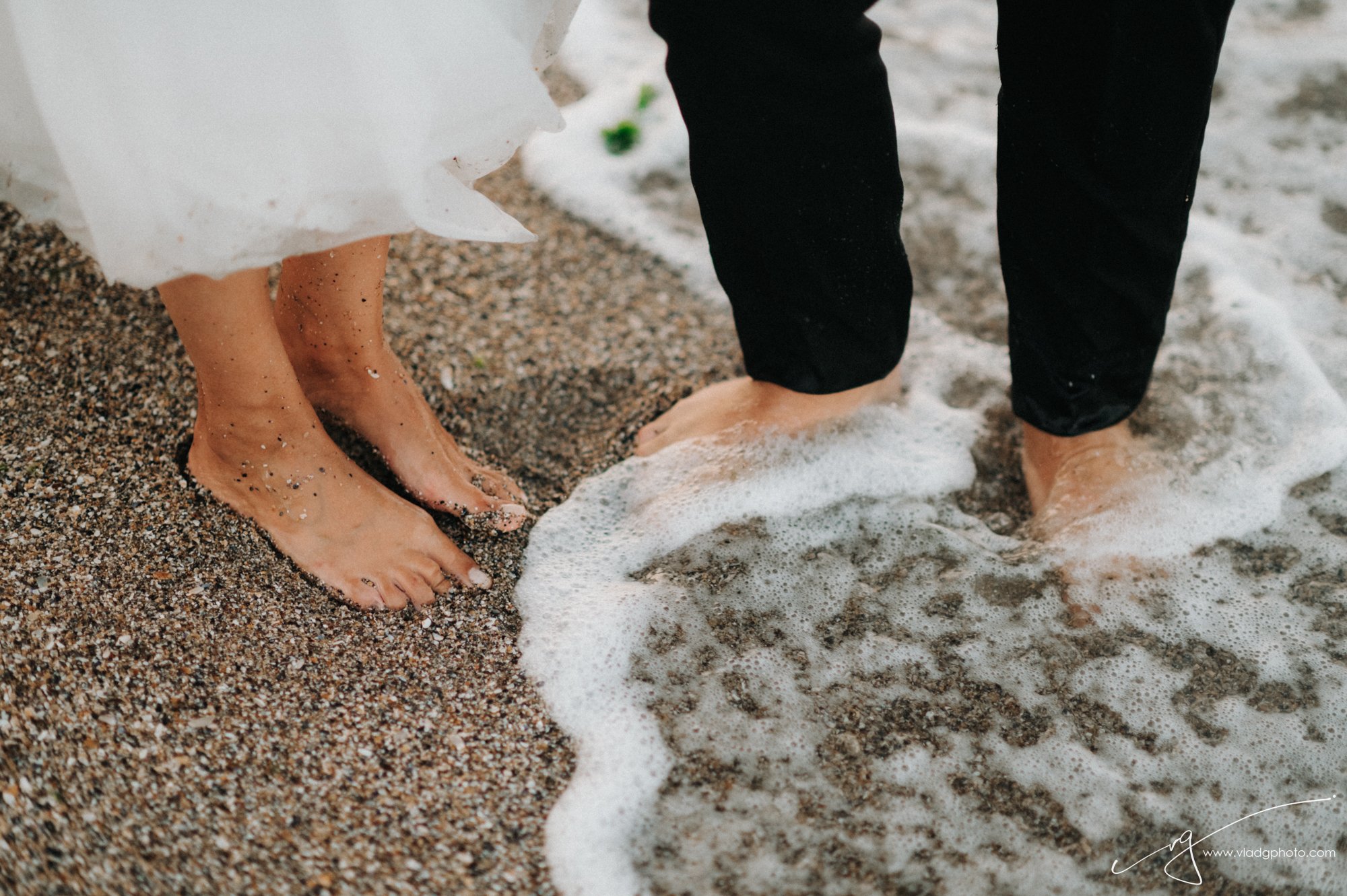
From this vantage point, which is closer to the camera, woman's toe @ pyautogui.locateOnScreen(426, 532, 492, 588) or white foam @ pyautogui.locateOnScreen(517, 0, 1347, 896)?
white foam @ pyautogui.locateOnScreen(517, 0, 1347, 896)

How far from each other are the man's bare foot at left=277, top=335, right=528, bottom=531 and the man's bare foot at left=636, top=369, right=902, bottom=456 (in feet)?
1.00

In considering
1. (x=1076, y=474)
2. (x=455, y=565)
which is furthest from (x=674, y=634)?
(x=1076, y=474)

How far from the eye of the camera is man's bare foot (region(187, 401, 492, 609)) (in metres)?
1.29

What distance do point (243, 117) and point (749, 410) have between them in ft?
2.85

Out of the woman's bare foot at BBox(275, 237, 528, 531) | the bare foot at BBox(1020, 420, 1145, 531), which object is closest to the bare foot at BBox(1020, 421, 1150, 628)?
the bare foot at BBox(1020, 420, 1145, 531)

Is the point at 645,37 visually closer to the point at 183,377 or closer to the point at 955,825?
the point at 183,377

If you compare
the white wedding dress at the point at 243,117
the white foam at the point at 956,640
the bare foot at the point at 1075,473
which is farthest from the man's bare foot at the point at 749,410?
the white wedding dress at the point at 243,117

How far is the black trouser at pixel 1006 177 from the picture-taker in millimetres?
1118

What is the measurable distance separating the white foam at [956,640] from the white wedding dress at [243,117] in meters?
0.61

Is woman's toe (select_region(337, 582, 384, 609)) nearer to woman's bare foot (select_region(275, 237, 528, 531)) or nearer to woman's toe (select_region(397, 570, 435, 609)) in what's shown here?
woman's toe (select_region(397, 570, 435, 609))

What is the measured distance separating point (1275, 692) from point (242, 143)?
4.50 feet

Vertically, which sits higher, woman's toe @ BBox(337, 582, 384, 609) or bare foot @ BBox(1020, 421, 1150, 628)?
woman's toe @ BBox(337, 582, 384, 609)

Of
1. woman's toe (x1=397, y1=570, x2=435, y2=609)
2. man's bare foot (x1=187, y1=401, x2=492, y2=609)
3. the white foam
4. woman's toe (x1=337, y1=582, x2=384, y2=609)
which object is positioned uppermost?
man's bare foot (x1=187, y1=401, x2=492, y2=609)

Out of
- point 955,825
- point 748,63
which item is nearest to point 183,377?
point 748,63
